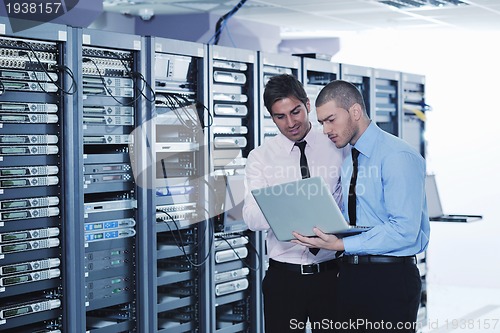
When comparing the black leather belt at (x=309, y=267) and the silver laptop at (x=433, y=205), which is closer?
the black leather belt at (x=309, y=267)

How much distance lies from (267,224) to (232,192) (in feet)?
3.51

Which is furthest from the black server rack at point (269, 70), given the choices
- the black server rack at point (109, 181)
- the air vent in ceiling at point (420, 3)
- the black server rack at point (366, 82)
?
the air vent in ceiling at point (420, 3)

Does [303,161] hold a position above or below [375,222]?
above

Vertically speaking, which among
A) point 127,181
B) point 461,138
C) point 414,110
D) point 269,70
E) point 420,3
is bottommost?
point 127,181

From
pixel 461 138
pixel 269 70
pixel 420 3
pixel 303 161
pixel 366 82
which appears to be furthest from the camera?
pixel 461 138

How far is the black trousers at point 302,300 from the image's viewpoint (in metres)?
3.34

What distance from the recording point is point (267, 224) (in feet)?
11.2

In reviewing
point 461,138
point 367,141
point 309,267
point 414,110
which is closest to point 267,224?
point 309,267

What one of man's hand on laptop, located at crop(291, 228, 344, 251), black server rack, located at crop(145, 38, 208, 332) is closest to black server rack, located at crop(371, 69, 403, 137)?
black server rack, located at crop(145, 38, 208, 332)

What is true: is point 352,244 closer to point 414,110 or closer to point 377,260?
point 377,260

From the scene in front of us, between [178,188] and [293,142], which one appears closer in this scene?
[293,142]

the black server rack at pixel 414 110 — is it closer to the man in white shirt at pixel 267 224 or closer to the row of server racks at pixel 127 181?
the row of server racks at pixel 127 181

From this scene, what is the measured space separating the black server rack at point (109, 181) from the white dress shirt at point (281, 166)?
2.38ft

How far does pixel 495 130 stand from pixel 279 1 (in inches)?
135
